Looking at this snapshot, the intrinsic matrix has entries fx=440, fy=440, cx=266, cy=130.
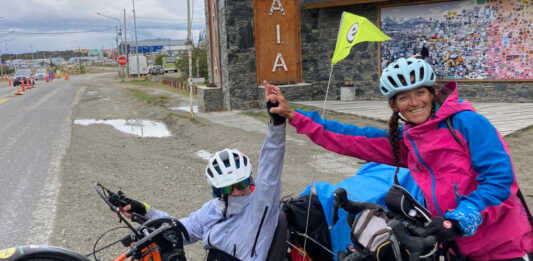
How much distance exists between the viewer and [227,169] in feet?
8.69

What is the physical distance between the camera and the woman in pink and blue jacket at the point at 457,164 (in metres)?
1.99

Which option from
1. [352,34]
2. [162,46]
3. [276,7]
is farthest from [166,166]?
[162,46]

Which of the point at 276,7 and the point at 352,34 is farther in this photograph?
the point at 276,7

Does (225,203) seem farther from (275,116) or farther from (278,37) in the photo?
(278,37)

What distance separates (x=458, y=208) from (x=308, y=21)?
1475cm

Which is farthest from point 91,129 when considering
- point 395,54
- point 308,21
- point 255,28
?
point 395,54

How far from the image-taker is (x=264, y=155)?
2.59 metres

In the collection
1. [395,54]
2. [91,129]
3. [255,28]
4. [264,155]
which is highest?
[255,28]

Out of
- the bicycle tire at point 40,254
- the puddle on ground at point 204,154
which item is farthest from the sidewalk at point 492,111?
the bicycle tire at point 40,254

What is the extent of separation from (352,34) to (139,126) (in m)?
10.9

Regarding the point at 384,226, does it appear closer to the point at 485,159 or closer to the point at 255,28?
the point at 485,159

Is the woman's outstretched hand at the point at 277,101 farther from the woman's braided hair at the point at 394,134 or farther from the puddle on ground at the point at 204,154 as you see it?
the puddle on ground at the point at 204,154

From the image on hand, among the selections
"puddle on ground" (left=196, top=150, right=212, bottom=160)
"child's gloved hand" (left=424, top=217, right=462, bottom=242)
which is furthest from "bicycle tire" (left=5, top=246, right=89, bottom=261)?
"puddle on ground" (left=196, top=150, right=212, bottom=160)

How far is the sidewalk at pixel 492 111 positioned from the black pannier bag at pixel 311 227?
800cm
